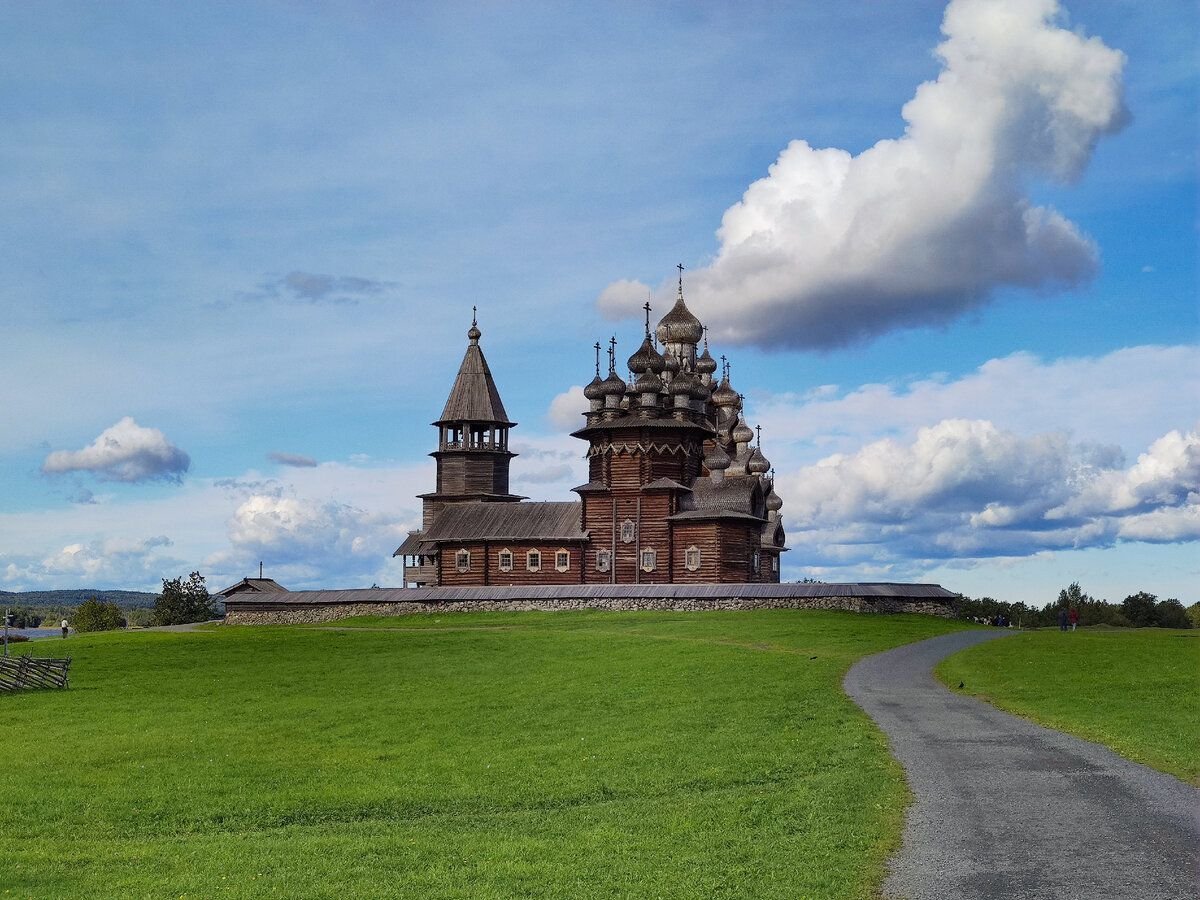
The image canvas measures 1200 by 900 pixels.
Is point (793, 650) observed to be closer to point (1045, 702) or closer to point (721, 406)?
point (1045, 702)

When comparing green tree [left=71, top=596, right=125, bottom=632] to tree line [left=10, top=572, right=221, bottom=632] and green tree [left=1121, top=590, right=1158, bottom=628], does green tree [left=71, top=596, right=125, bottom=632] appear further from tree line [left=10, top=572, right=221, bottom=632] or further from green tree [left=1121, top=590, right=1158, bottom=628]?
green tree [left=1121, top=590, right=1158, bottom=628]

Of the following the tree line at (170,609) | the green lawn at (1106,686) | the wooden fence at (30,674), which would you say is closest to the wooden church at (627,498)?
the tree line at (170,609)

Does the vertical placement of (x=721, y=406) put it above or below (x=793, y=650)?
above

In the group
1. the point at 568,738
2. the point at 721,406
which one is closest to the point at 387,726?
the point at 568,738

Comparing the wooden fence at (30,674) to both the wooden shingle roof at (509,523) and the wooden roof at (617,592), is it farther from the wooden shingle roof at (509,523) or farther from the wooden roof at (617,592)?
the wooden shingle roof at (509,523)

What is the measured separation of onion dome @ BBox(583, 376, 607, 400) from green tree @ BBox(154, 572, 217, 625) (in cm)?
3399

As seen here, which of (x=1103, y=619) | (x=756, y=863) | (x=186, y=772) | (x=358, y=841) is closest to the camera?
(x=756, y=863)

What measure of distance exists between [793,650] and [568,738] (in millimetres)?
17578

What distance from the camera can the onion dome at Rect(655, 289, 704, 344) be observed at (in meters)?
82.1

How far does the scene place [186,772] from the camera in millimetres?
23219

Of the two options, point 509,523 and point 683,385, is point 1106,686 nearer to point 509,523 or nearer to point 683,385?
point 683,385

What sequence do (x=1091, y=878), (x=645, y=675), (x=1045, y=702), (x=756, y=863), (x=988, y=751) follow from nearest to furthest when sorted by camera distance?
(x=1091, y=878) → (x=756, y=863) → (x=988, y=751) → (x=1045, y=702) → (x=645, y=675)

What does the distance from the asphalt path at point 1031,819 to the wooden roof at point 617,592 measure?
3441 cm

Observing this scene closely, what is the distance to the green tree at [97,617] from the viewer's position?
288 feet
